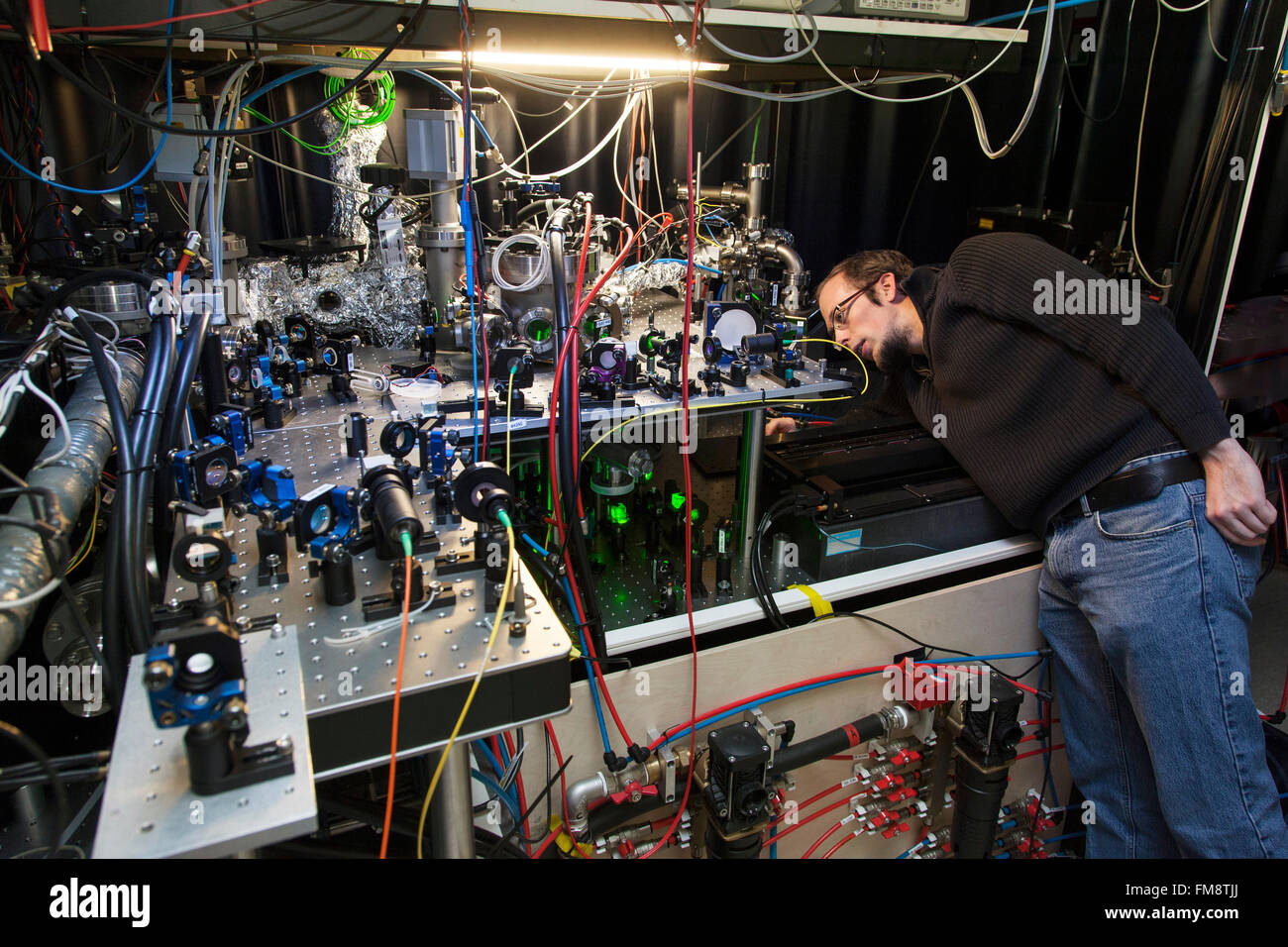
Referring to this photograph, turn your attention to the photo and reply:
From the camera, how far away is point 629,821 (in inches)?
62.4

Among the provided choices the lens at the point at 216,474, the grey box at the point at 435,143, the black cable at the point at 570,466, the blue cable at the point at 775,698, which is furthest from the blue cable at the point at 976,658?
the grey box at the point at 435,143

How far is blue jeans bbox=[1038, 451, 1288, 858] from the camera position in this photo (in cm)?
153

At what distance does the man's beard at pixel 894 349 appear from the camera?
1960mm

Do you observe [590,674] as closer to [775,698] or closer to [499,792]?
[499,792]

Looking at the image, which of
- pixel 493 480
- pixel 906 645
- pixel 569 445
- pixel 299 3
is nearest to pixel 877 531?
pixel 906 645

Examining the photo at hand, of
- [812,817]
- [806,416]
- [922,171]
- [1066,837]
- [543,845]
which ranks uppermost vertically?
[922,171]

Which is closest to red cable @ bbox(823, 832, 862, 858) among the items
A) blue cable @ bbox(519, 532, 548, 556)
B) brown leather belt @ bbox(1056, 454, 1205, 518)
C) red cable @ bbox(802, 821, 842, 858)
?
red cable @ bbox(802, 821, 842, 858)

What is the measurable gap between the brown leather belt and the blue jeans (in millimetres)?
17

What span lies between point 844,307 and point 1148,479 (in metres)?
0.77

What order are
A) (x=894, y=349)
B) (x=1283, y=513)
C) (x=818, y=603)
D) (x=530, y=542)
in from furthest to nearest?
(x=1283, y=513) < (x=894, y=349) < (x=818, y=603) < (x=530, y=542)

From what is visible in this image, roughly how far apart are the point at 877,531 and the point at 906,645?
26 cm

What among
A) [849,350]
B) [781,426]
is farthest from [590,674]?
[849,350]

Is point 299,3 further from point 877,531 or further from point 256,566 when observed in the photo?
point 877,531

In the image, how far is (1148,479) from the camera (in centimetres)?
162
